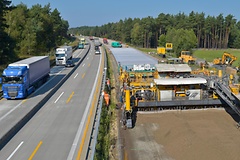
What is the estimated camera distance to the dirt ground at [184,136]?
58.2 feet

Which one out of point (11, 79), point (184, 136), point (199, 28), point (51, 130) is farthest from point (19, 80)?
point (199, 28)

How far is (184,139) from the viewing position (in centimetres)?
1994

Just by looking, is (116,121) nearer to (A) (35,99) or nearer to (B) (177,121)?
(B) (177,121)

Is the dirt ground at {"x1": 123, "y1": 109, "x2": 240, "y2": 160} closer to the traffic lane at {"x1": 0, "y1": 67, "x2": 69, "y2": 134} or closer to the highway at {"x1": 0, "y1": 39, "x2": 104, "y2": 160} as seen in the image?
the highway at {"x1": 0, "y1": 39, "x2": 104, "y2": 160}

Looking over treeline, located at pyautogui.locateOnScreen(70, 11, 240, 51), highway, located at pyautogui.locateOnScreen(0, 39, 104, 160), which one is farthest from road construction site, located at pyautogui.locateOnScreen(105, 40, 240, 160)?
treeline, located at pyautogui.locateOnScreen(70, 11, 240, 51)

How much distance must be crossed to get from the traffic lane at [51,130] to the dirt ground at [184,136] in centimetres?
403

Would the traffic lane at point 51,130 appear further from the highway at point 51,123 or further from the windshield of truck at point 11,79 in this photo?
the windshield of truck at point 11,79

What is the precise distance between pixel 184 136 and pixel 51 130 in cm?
943

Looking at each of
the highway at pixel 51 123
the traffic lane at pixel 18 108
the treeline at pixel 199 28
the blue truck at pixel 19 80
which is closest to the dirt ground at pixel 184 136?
the highway at pixel 51 123

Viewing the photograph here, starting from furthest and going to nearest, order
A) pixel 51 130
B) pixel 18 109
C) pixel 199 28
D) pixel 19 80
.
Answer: pixel 199 28, pixel 19 80, pixel 18 109, pixel 51 130

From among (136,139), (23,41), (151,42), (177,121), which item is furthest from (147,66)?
(151,42)

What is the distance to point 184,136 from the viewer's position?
20469mm

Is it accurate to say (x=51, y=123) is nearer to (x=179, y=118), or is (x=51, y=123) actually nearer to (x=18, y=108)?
(x=18, y=108)

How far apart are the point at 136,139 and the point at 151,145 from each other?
1.44 m
